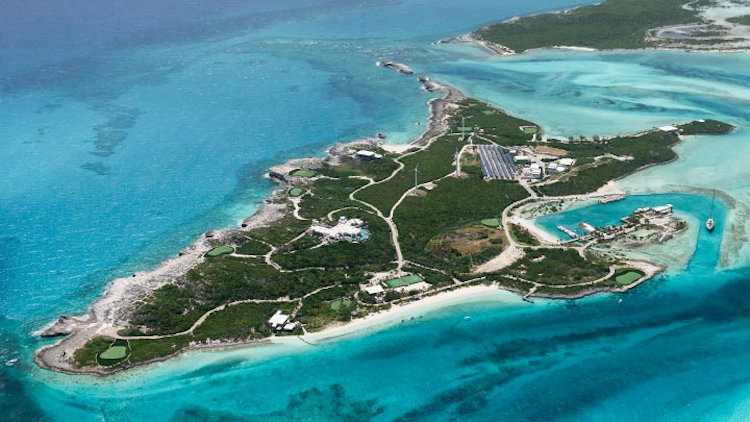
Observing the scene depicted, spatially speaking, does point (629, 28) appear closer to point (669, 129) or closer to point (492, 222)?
point (669, 129)

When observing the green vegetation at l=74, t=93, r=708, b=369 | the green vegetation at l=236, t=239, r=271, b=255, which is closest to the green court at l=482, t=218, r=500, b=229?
the green vegetation at l=74, t=93, r=708, b=369

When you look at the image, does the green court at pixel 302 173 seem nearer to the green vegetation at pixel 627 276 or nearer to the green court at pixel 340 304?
the green court at pixel 340 304

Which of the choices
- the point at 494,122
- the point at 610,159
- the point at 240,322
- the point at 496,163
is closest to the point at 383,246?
the point at 240,322

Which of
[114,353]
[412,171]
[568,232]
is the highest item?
[412,171]

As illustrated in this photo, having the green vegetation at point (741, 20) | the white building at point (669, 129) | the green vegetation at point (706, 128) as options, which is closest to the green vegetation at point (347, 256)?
the white building at point (669, 129)

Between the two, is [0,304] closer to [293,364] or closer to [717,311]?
[293,364]

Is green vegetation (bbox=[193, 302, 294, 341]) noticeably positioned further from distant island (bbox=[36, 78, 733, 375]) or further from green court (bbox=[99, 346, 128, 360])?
green court (bbox=[99, 346, 128, 360])
